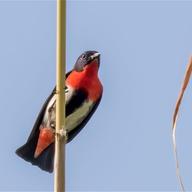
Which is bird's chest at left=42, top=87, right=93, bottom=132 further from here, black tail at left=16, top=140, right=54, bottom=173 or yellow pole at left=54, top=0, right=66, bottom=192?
yellow pole at left=54, top=0, right=66, bottom=192

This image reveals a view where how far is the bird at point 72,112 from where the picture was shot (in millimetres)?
5047

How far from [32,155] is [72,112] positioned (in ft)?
1.70

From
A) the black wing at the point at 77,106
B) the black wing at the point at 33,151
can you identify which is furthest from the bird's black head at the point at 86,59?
the black wing at the point at 33,151

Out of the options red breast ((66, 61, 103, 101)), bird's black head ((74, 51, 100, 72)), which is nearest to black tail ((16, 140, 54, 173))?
red breast ((66, 61, 103, 101))

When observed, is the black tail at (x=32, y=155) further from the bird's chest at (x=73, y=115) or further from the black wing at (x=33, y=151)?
the bird's chest at (x=73, y=115)

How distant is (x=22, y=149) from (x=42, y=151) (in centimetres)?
18

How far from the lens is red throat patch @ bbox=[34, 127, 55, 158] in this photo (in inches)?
201

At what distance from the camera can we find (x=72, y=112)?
5.06m

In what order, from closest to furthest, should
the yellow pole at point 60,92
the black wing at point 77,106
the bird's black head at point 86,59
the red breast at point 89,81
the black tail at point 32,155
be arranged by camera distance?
the yellow pole at point 60,92 → the black tail at point 32,155 → the black wing at point 77,106 → the red breast at point 89,81 → the bird's black head at point 86,59

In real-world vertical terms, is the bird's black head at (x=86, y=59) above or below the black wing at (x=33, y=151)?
above

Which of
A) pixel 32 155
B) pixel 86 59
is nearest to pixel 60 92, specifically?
pixel 32 155

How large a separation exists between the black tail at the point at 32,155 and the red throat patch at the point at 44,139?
35 mm

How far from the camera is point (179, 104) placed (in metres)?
1.52

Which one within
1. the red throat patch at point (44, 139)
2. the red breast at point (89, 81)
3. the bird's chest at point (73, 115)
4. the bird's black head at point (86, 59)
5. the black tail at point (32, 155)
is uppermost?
the bird's black head at point (86, 59)
